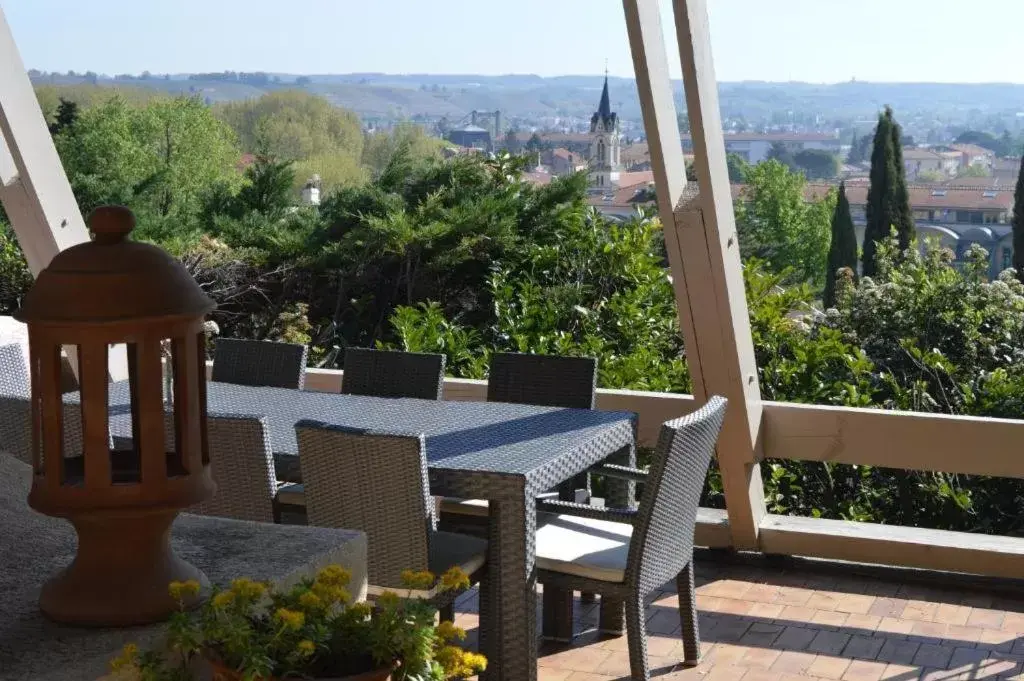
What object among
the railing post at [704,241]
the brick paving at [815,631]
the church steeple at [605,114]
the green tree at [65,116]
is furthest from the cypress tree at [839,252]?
the green tree at [65,116]

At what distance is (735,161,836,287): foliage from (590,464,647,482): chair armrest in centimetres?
163

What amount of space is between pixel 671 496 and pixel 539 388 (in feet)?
3.27

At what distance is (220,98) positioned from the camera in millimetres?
7160

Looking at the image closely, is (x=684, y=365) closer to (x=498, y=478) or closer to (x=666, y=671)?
(x=666, y=671)

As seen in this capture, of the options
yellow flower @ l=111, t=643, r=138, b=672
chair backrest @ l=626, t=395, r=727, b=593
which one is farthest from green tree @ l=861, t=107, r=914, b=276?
yellow flower @ l=111, t=643, r=138, b=672

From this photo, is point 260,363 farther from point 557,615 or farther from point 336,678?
point 336,678

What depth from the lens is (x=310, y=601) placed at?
175cm

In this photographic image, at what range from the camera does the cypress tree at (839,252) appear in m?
5.89

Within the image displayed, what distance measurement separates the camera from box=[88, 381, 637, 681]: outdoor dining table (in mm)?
3459

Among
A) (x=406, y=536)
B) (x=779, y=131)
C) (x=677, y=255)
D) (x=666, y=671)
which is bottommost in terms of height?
(x=666, y=671)

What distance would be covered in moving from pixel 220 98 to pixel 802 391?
12.1 ft

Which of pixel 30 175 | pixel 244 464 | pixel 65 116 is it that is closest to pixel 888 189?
pixel 244 464

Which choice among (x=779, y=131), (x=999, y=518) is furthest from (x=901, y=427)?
(x=779, y=131)

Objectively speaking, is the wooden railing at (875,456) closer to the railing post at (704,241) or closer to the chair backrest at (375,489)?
the railing post at (704,241)
